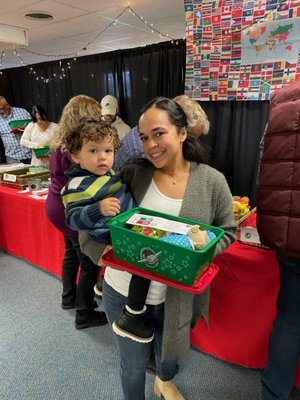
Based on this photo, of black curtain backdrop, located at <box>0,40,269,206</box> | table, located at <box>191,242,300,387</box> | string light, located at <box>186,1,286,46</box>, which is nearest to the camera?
table, located at <box>191,242,300,387</box>

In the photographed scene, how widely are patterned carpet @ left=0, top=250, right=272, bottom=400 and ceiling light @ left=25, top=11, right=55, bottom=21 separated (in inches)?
111

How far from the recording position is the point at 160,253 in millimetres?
825

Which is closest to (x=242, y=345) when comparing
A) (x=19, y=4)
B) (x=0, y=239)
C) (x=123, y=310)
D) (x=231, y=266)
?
(x=231, y=266)

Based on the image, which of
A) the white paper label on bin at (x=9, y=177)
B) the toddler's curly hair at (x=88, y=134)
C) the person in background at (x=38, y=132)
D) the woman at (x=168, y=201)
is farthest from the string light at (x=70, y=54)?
the woman at (x=168, y=201)

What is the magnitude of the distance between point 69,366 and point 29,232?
124 centimetres

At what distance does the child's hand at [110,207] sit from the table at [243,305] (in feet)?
2.33

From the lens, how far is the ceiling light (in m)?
3.04

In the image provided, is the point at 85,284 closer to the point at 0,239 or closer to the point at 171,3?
the point at 0,239

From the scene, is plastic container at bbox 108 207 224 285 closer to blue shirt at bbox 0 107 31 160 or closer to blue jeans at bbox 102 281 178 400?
blue jeans at bbox 102 281 178 400

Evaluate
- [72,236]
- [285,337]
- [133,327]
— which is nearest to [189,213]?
[133,327]

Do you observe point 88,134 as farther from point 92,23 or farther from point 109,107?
point 92,23

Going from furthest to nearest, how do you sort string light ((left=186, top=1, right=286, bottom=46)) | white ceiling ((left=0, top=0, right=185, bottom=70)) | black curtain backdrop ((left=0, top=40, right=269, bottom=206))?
1. black curtain backdrop ((left=0, top=40, right=269, bottom=206))
2. white ceiling ((left=0, top=0, right=185, bottom=70))
3. string light ((left=186, top=1, right=286, bottom=46))

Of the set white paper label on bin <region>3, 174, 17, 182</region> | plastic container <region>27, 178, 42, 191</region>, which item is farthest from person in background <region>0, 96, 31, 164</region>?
plastic container <region>27, 178, 42, 191</region>

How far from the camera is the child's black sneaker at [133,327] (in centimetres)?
102
